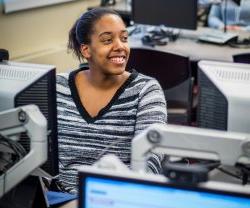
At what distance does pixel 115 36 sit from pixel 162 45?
1664mm

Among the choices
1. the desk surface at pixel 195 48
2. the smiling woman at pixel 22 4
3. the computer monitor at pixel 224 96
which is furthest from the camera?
the smiling woman at pixel 22 4

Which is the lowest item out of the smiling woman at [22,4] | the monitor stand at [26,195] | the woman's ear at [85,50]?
the monitor stand at [26,195]

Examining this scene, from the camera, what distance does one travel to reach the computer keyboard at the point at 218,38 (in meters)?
3.50

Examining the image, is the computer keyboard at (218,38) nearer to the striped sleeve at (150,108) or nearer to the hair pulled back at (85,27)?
the hair pulled back at (85,27)

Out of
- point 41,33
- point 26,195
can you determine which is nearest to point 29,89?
point 26,195

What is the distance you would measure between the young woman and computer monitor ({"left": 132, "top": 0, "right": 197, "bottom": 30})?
1.65m

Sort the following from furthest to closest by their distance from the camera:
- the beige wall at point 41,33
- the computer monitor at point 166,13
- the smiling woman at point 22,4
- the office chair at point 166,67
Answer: the beige wall at point 41,33, the smiling woman at point 22,4, the computer monitor at point 166,13, the office chair at point 166,67

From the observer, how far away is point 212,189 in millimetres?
889

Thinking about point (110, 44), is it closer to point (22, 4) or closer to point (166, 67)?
point (166, 67)

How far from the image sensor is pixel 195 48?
11.2ft

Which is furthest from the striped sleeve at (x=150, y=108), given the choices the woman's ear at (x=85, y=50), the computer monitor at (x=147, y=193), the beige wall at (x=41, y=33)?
the beige wall at (x=41, y=33)

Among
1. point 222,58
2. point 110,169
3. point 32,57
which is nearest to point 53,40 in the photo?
point 32,57

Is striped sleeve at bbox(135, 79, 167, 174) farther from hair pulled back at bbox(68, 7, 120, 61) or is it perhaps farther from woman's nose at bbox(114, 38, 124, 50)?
hair pulled back at bbox(68, 7, 120, 61)

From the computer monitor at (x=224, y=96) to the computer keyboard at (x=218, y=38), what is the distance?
2253 mm
